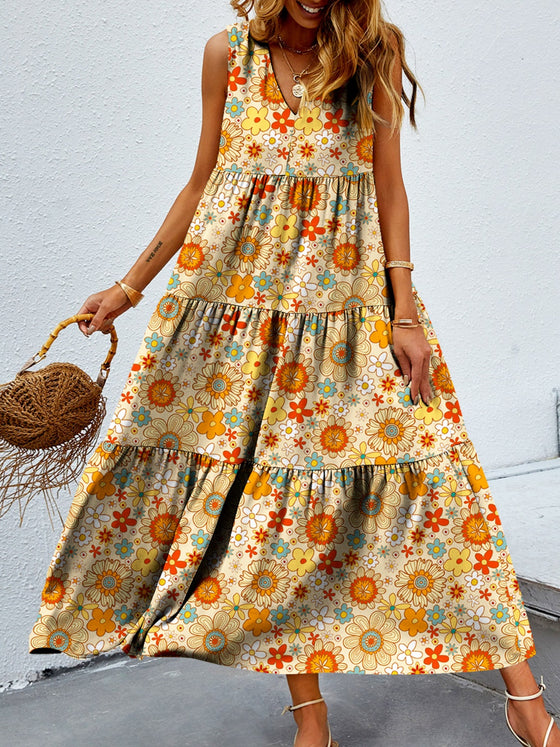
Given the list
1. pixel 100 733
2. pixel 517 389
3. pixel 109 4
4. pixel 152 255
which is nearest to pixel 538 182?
pixel 517 389

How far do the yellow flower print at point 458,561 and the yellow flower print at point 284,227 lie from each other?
27.2 inches

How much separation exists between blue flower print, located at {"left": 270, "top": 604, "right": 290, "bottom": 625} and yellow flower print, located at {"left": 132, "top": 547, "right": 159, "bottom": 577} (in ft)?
0.90

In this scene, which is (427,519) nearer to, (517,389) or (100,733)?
(100,733)

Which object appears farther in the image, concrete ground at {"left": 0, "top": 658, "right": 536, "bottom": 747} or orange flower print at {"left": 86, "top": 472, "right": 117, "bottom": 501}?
concrete ground at {"left": 0, "top": 658, "right": 536, "bottom": 747}

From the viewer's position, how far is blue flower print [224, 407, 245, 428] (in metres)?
1.67

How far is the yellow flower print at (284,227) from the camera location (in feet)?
5.57

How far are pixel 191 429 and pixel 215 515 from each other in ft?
0.60

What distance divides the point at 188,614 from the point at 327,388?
1.68 ft

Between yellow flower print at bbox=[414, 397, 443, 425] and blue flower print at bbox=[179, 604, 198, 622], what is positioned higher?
yellow flower print at bbox=[414, 397, 443, 425]

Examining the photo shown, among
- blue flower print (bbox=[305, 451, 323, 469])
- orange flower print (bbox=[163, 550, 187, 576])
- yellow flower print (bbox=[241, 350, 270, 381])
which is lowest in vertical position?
orange flower print (bbox=[163, 550, 187, 576])

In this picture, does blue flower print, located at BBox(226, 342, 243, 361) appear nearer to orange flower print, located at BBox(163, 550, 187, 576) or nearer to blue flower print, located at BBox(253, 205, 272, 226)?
blue flower print, located at BBox(253, 205, 272, 226)

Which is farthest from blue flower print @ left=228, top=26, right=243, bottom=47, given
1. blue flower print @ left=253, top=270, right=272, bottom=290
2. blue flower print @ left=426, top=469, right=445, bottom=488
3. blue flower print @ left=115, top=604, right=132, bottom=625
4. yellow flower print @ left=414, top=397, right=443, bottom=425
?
blue flower print @ left=115, top=604, right=132, bottom=625

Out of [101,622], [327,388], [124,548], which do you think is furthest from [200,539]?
[327,388]

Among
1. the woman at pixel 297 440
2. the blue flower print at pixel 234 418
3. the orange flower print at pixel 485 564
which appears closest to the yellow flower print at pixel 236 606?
the woman at pixel 297 440
